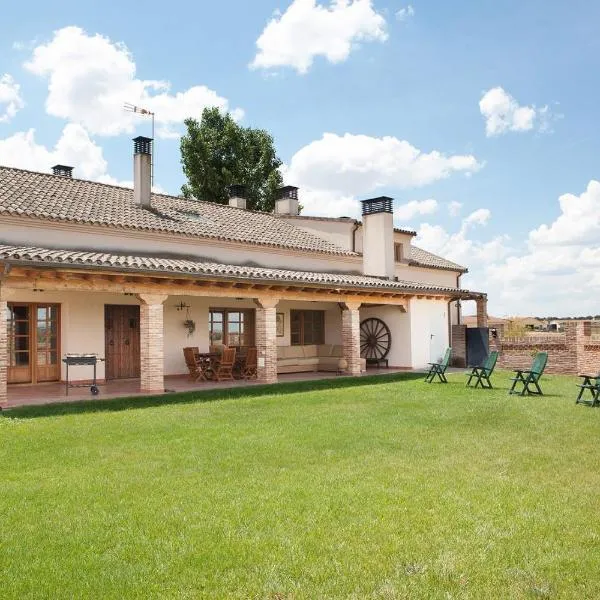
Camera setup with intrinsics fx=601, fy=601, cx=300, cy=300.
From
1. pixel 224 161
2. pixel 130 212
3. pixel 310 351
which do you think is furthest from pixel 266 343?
pixel 224 161

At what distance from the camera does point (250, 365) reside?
1611cm

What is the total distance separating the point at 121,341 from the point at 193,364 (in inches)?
77.5

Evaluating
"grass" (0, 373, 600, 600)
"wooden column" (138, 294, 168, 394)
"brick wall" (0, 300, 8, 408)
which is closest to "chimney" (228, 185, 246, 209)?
"wooden column" (138, 294, 168, 394)

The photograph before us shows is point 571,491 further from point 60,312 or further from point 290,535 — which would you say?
point 60,312

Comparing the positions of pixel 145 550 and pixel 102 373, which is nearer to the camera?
pixel 145 550

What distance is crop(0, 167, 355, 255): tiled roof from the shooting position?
14531 mm

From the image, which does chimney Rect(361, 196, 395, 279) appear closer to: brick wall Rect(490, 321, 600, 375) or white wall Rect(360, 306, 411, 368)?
white wall Rect(360, 306, 411, 368)

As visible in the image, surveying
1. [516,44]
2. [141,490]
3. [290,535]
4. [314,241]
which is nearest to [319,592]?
[290,535]

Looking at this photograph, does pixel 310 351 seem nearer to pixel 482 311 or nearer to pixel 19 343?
pixel 482 311

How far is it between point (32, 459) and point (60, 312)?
8123 mm

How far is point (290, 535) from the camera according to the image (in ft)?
13.8

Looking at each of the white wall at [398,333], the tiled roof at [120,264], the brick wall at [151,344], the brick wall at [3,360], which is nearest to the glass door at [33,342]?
the tiled roof at [120,264]

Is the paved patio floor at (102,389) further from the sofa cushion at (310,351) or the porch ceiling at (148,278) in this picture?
the sofa cushion at (310,351)

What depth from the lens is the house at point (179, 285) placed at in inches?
486
